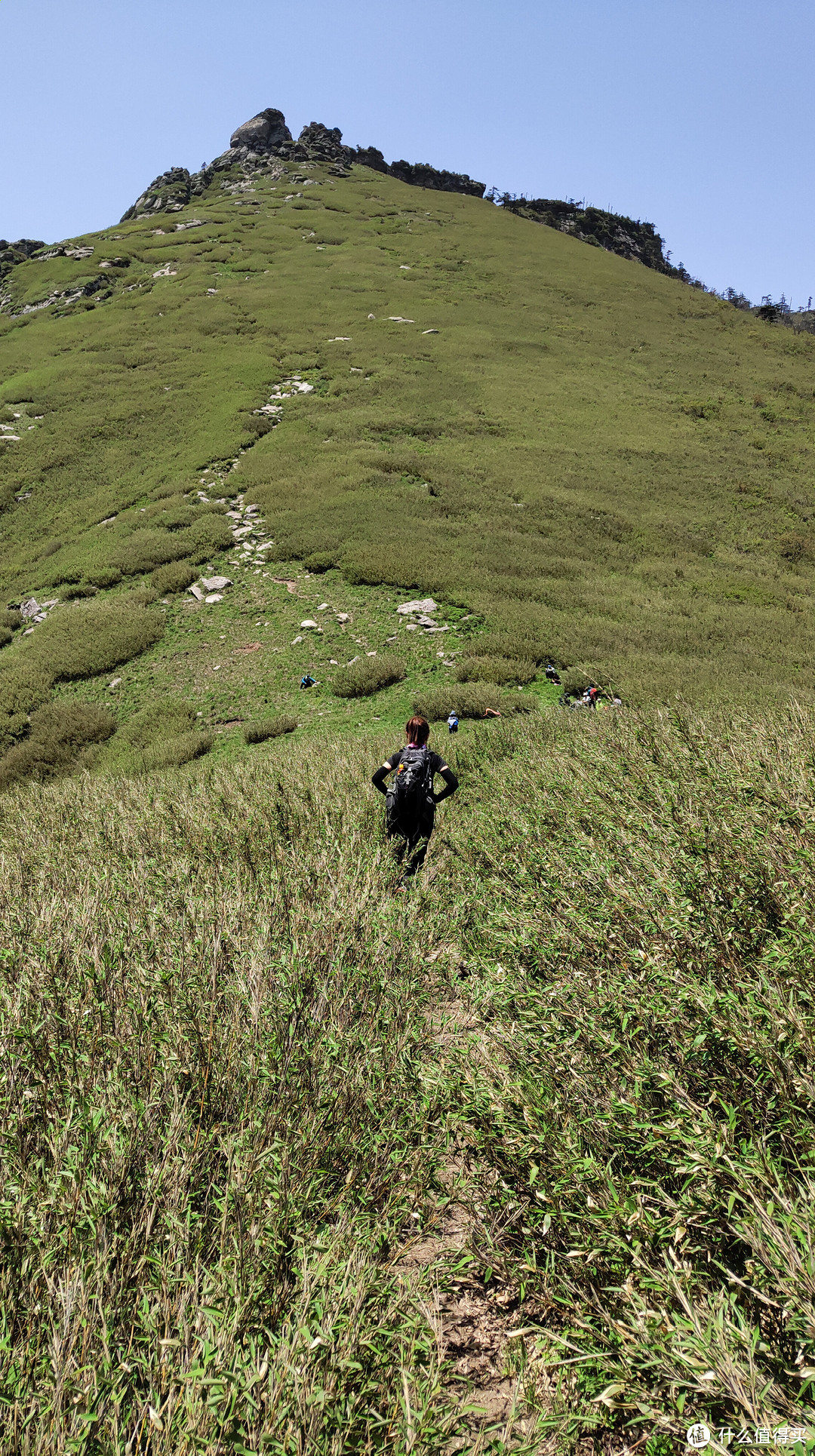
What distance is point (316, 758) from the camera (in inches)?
323

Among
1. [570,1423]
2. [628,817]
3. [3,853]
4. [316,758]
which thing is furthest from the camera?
[316,758]

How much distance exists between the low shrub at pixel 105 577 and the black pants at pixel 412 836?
557 inches

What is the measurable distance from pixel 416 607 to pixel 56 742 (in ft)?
25.2

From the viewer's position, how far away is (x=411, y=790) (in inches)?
223

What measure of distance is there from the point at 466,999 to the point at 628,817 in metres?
1.66

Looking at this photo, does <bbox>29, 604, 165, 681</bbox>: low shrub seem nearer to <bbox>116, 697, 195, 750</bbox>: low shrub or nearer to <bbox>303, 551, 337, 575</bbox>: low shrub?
<bbox>116, 697, 195, 750</bbox>: low shrub

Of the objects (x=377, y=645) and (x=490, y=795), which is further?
(x=377, y=645)

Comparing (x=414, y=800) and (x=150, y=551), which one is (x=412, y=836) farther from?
(x=150, y=551)

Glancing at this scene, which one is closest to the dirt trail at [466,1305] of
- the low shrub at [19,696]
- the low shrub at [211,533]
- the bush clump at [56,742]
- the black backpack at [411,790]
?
the black backpack at [411,790]

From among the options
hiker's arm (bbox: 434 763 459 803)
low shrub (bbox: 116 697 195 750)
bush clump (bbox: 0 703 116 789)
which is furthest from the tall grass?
bush clump (bbox: 0 703 116 789)

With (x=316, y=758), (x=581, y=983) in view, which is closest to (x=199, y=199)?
(x=316, y=758)

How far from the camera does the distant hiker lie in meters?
A: 5.69

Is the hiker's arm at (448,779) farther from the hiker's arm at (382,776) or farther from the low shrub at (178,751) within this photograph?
the low shrub at (178,751)

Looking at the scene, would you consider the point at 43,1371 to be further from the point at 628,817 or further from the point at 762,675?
the point at 762,675
